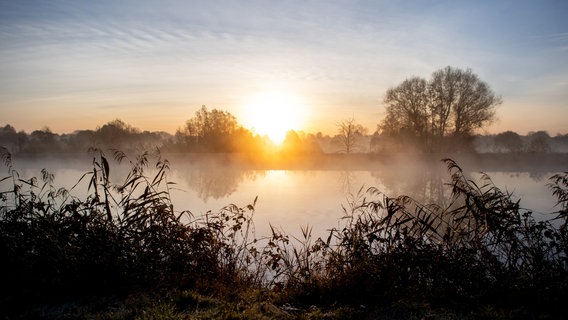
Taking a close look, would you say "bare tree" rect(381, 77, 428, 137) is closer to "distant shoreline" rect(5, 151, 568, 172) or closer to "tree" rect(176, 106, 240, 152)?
"distant shoreline" rect(5, 151, 568, 172)

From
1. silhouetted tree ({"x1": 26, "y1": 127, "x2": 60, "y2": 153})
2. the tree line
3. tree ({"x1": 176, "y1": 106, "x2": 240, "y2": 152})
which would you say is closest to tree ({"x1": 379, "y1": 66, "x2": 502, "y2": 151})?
the tree line

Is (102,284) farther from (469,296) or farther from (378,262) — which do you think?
(469,296)

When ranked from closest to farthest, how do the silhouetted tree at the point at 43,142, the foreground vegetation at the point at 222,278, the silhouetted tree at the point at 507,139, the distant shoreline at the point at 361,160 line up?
the foreground vegetation at the point at 222,278 → the distant shoreline at the point at 361,160 → the silhouetted tree at the point at 43,142 → the silhouetted tree at the point at 507,139

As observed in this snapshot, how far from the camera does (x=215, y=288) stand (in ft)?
14.8

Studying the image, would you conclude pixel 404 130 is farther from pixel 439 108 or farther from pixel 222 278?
pixel 222 278

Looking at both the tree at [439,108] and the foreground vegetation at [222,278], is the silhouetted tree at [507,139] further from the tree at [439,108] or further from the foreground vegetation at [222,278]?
the foreground vegetation at [222,278]

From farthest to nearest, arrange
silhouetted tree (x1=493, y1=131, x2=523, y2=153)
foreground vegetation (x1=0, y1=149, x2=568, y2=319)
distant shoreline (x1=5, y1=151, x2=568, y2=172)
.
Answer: silhouetted tree (x1=493, y1=131, x2=523, y2=153) → distant shoreline (x1=5, y1=151, x2=568, y2=172) → foreground vegetation (x1=0, y1=149, x2=568, y2=319)

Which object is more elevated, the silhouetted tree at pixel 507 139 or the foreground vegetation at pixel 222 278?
the silhouetted tree at pixel 507 139

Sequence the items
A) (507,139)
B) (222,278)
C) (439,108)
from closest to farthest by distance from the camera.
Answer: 1. (222,278)
2. (439,108)
3. (507,139)

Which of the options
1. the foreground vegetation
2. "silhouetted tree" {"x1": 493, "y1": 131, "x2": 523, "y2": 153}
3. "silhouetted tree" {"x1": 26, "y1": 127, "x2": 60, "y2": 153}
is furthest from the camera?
"silhouetted tree" {"x1": 493, "y1": 131, "x2": 523, "y2": 153}

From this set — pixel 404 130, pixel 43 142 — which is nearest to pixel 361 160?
pixel 404 130

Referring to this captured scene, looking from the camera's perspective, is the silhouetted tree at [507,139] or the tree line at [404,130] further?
the silhouetted tree at [507,139]

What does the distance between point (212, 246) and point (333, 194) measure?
41.6 ft

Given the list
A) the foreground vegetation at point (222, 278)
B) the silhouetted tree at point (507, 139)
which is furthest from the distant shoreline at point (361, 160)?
the foreground vegetation at point (222, 278)
